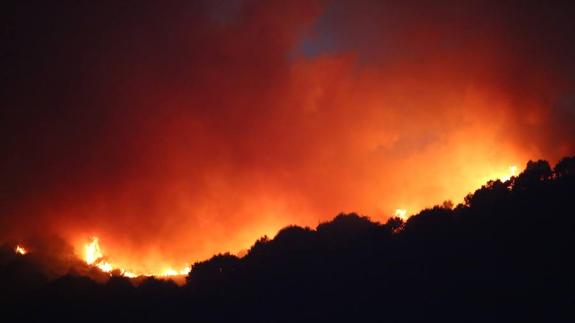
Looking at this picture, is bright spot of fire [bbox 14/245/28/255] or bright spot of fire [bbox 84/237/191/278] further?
bright spot of fire [bbox 84/237/191/278]

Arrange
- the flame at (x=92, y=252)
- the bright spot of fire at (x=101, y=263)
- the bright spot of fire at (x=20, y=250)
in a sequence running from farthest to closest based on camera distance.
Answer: the flame at (x=92, y=252)
the bright spot of fire at (x=101, y=263)
the bright spot of fire at (x=20, y=250)

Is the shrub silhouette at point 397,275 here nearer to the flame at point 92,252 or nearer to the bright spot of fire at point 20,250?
the bright spot of fire at point 20,250

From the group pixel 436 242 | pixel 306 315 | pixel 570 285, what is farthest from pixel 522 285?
pixel 306 315

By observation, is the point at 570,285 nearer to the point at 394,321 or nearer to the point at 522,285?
the point at 522,285

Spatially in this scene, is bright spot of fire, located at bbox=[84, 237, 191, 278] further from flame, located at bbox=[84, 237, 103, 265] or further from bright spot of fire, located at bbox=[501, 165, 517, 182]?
bright spot of fire, located at bbox=[501, 165, 517, 182]

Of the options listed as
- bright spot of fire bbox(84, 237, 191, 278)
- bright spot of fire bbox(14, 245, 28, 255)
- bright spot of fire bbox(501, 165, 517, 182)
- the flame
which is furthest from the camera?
the flame

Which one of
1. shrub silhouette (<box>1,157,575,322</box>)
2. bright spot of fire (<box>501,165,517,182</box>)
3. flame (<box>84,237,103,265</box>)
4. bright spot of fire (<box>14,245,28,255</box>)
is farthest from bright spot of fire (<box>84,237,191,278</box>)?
bright spot of fire (<box>501,165,517,182</box>)

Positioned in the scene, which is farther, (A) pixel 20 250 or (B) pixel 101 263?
(B) pixel 101 263

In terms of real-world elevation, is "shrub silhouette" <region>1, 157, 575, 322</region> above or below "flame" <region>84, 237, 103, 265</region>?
below

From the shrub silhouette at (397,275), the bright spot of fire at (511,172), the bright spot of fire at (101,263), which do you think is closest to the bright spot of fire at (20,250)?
the bright spot of fire at (101,263)

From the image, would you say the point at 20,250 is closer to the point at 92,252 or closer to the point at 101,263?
the point at 92,252

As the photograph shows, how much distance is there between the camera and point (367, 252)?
2936 cm

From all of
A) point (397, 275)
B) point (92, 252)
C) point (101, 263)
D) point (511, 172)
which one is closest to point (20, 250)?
point (92, 252)

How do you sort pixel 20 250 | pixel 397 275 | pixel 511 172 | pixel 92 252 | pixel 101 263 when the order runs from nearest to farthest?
pixel 397 275 → pixel 20 250 → pixel 511 172 → pixel 101 263 → pixel 92 252
